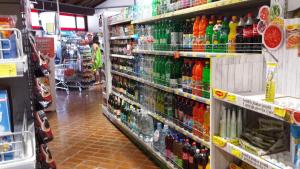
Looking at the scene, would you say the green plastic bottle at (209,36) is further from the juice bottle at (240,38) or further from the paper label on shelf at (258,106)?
the paper label on shelf at (258,106)

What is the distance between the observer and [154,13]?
3.79m

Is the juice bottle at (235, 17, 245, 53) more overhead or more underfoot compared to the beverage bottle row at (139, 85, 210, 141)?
more overhead

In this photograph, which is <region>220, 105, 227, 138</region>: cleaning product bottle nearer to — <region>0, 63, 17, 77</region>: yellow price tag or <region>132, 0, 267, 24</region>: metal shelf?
<region>132, 0, 267, 24</region>: metal shelf

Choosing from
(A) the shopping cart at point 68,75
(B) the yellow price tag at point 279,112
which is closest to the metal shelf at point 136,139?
(B) the yellow price tag at point 279,112

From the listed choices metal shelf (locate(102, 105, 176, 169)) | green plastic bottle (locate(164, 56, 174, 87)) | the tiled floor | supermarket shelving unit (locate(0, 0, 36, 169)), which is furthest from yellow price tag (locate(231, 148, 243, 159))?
the tiled floor

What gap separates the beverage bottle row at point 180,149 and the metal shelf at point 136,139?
55mm

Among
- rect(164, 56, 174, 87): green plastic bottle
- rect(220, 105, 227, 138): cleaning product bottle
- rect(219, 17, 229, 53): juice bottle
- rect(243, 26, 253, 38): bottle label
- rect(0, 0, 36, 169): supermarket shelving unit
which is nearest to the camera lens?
rect(0, 0, 36, 169): supermarket shelving unit

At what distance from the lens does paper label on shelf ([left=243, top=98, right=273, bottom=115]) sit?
1.49 m

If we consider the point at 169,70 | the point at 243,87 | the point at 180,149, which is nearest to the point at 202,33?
the point at 169,70

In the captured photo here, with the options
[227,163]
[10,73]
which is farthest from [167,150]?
[10,73]

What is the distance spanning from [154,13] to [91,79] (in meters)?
7.53

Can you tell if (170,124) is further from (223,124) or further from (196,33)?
(223,124)

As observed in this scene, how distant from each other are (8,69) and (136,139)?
3369mm

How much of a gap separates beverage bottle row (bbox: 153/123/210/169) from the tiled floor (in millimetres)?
349
